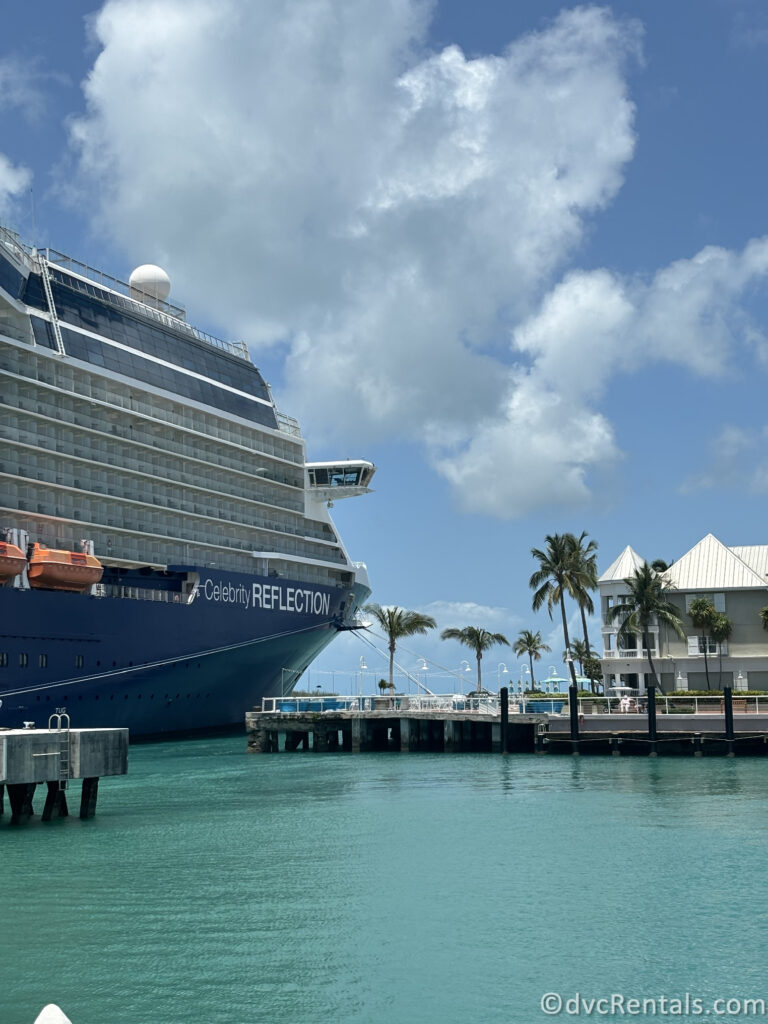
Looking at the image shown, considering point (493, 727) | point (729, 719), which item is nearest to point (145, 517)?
point (493, 727)

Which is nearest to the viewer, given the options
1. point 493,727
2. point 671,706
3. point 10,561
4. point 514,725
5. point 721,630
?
point 10,561

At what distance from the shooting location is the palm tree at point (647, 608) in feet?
183

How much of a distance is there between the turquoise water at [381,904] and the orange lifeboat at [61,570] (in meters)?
12.7

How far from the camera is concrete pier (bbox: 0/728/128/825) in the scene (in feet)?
85.6

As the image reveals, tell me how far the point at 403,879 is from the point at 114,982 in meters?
7.47

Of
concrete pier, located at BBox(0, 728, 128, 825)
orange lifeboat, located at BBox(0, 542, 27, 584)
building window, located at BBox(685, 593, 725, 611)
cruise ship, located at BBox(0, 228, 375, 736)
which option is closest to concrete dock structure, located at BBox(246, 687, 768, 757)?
cruise ship, located at BBox(0, 228, 375, 736)

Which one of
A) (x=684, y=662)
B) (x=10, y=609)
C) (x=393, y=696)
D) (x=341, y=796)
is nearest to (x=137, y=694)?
(x=10, y=609)

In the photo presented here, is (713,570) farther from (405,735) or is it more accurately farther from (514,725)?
(405,735)

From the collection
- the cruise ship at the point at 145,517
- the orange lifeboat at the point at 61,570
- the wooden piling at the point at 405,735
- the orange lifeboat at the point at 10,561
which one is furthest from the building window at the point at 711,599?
the orange lifeboat at the point at 10,561

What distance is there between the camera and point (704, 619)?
5581 centimetres

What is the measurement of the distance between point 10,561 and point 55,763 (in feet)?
54.9

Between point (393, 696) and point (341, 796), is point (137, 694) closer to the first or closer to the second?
point (393, 696)

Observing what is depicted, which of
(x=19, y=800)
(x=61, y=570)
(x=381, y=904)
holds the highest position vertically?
(x=61, y=570)

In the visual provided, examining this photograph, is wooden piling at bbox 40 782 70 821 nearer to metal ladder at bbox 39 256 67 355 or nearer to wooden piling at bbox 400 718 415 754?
wooden piling at bbox 400 718 415 754
